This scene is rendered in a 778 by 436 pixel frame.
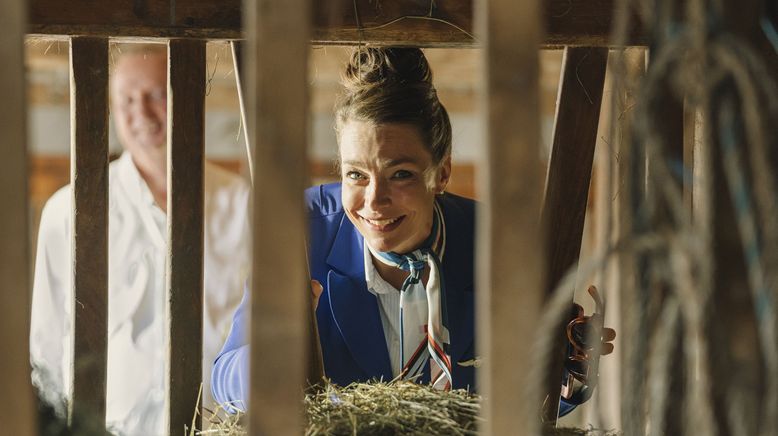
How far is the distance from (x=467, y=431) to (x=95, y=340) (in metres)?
0.85

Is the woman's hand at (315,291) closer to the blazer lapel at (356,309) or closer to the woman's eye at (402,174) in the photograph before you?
the blazer lapel at (356,309)

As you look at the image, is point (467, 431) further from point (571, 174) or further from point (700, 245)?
point (700, 245)

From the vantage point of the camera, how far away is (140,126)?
148 inches

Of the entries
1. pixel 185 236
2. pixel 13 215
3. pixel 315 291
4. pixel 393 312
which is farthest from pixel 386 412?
pixel 13 215

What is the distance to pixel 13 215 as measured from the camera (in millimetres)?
1119

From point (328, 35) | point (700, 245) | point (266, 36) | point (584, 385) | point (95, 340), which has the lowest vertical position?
point (584, 385)

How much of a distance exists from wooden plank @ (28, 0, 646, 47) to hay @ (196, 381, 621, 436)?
0.74m

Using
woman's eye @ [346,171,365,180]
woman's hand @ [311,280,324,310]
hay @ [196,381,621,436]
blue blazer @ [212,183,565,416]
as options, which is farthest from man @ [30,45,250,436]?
hay @ [196,381,621,436]

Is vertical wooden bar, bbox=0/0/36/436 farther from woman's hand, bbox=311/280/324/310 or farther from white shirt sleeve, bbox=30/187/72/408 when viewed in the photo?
white shirt sleeve, bbox=30/187/72/408

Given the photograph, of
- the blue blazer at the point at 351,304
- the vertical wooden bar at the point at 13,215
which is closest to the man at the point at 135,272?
the blue blazer at the point at 351,304

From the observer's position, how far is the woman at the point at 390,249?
2.41 m

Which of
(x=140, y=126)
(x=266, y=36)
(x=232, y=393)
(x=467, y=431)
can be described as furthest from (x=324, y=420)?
(x=140, y=126)

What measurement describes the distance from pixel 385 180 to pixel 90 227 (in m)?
0.73

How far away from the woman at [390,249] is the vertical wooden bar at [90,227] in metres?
0.36
